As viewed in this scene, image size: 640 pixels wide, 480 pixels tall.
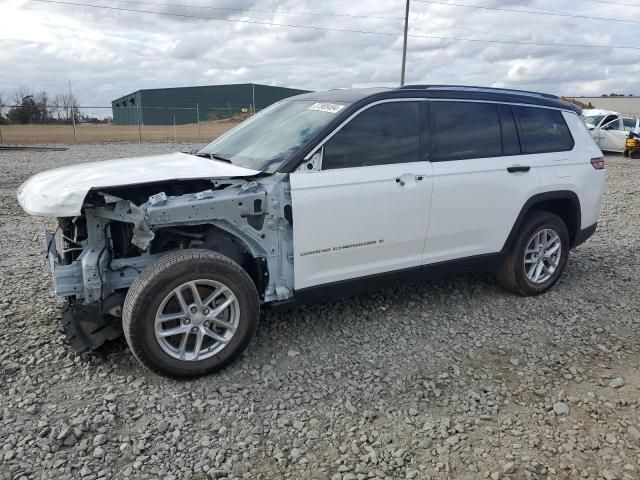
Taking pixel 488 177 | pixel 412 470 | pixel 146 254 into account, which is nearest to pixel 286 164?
pixel 146 254

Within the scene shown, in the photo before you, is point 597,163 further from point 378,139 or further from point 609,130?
point 609,130

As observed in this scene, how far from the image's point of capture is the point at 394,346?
3.97 meters

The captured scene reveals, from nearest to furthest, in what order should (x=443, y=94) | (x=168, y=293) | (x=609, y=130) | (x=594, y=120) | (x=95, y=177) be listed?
(x=168, y=293) < (x=95, y=177) < (x=443, y=94) < (x=609, y=130) < (x=594, y=120)

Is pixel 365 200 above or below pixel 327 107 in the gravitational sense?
below

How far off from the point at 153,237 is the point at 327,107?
1.67 meters

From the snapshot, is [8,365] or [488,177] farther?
[488,177]

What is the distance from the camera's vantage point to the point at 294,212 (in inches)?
140

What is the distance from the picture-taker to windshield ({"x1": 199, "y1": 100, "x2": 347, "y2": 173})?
378cm

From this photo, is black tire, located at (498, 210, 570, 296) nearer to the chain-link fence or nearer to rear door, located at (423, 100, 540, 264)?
rear door, located at (423, 100, 540, 264)

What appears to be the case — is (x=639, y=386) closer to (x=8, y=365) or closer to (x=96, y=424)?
(x=96, y=424)

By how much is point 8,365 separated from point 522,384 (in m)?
3.40

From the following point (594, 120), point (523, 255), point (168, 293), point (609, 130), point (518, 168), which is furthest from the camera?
point (594, 120)

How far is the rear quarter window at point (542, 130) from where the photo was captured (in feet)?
15.5

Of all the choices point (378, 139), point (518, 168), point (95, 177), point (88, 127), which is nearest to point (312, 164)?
point (378, 139)
